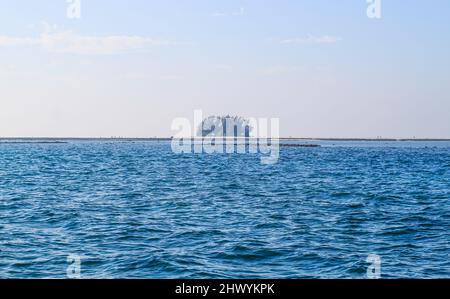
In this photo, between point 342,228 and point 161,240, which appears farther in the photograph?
point 342,228

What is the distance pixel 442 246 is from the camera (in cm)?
2112

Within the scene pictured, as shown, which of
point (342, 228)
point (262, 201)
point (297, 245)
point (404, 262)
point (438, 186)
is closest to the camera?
point (404, 262)

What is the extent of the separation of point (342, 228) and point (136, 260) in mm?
11430

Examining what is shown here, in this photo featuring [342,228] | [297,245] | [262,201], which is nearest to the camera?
[297,245]

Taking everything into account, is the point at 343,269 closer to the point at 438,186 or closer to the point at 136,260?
the point at 136,260

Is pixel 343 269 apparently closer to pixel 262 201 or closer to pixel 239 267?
pixel 239 267
